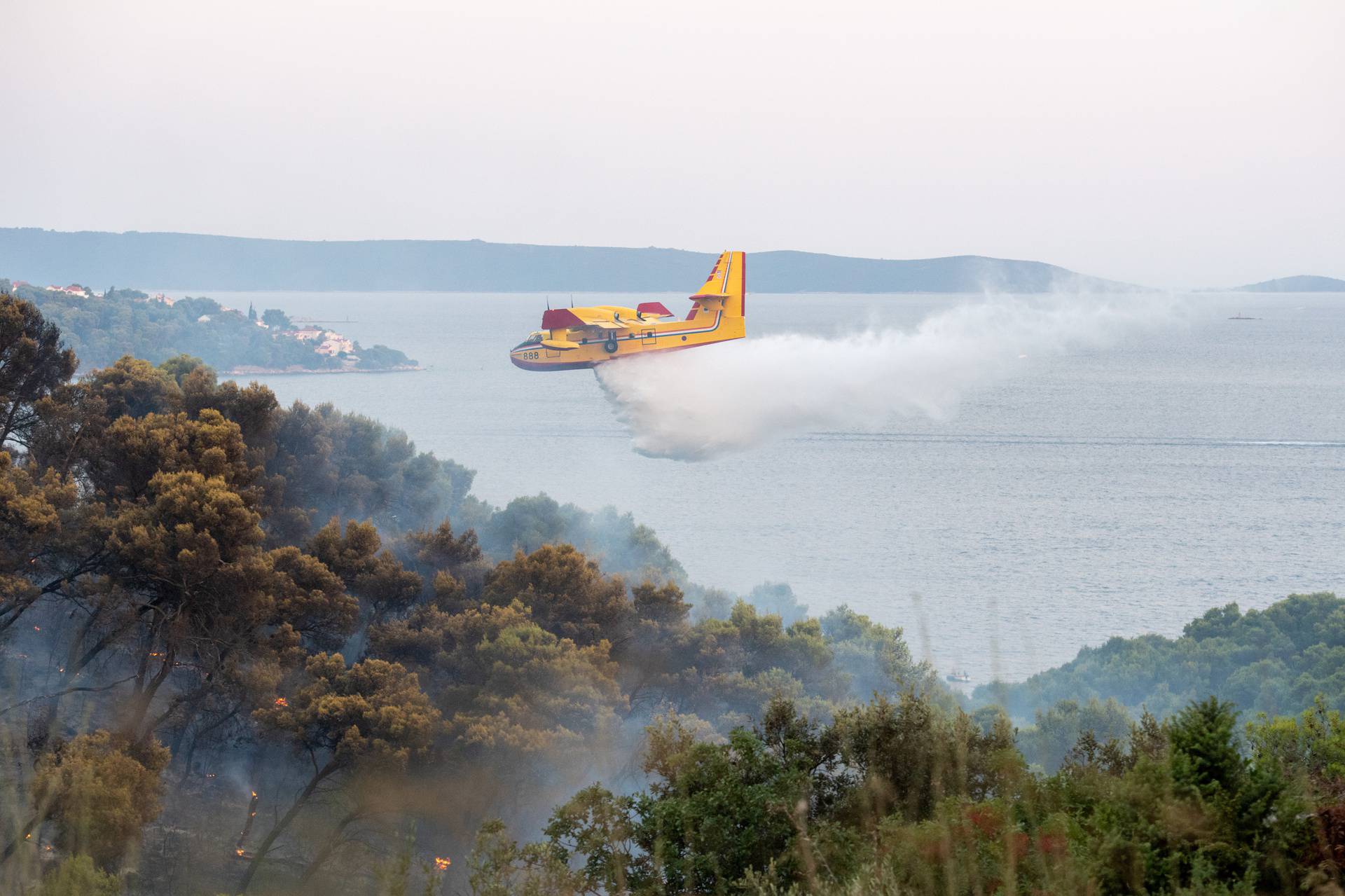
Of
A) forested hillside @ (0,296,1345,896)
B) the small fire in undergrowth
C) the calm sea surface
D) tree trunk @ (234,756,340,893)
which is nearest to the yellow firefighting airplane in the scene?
forested hillside @ (0,296,1345,896)

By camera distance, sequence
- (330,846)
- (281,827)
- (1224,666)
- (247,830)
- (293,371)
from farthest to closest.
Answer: (293,371) < (1224,666) < (247,830) < (281,827) < (330,846)

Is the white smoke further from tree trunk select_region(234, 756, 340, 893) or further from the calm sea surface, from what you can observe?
→ tree trunk select_region(234, 756, 340, 893)

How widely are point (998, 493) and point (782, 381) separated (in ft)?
118

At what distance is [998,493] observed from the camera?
79.6m

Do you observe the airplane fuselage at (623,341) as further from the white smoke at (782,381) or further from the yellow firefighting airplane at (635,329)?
the white smoke at (782,381)

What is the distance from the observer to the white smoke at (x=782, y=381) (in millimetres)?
42688

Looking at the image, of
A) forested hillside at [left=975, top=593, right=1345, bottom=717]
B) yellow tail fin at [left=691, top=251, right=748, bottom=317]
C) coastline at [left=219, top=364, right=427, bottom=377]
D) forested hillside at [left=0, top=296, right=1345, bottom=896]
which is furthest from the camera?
coastline at [left=219, top=364, right=427, bottom=377]

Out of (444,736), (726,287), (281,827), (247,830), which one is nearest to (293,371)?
(726,287)

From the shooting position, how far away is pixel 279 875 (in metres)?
16.8

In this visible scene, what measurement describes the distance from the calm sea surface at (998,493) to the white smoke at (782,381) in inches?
355

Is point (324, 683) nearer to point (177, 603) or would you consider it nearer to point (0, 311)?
point (177, 603)

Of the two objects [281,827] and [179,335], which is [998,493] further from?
[179,335]

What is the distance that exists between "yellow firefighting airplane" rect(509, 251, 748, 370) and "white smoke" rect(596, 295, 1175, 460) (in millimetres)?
1415

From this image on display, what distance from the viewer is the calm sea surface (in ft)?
188
